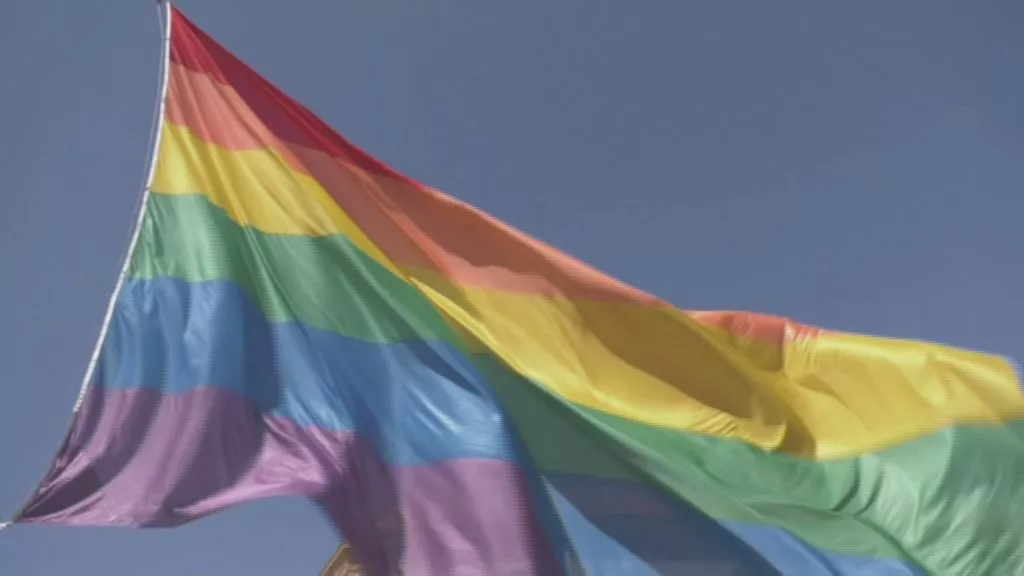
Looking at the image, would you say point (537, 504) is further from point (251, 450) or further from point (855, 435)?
point (855, 435)

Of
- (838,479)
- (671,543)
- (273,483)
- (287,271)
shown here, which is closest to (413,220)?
(287,271)

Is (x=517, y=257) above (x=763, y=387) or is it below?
above

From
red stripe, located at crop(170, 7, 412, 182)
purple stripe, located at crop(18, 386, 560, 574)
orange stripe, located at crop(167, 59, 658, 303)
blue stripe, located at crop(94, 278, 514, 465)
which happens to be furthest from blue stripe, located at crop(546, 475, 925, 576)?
red stripe, located at crop(170, 7, 412, 182)

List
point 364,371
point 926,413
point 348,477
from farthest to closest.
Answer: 1. point 926,413
2. point 364,371
3. point 348,477

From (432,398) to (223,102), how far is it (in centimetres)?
258

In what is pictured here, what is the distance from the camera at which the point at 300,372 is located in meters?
7.47

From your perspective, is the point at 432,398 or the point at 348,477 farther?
the point at 432,398

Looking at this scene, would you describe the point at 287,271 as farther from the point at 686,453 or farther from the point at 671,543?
the point at 671,543

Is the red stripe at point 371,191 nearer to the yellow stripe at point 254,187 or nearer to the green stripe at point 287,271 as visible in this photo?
the yellow stripe at point 254,187

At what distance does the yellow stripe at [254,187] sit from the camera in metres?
7.88

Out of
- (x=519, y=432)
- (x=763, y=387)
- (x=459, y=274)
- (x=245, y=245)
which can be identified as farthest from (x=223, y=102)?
(x=763, y=387)

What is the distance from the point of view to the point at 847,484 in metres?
8.00

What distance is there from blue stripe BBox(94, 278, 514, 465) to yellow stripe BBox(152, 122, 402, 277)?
631 mm

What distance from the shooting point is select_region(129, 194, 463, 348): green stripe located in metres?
7.64
